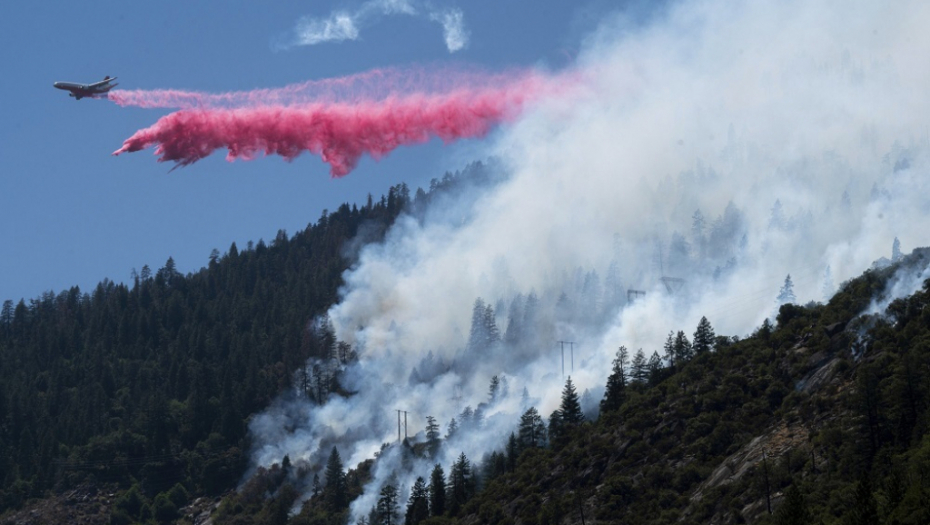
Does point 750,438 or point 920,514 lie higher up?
point 750,438

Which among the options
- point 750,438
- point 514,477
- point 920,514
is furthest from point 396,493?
point 920,514

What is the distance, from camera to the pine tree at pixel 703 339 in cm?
16025

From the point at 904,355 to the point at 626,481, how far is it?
2723 cm

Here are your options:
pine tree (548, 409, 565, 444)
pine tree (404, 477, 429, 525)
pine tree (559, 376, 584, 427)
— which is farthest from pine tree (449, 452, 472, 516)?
pine tree (559, 376, 584, 427)

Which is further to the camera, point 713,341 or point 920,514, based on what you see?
point 713,341

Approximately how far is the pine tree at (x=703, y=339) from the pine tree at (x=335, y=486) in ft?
154

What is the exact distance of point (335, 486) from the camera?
18388 cm

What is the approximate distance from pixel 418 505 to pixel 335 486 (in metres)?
28.2

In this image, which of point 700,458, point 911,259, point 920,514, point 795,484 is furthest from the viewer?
point 911,259

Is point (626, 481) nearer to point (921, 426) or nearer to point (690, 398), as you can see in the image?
point (690, 398)

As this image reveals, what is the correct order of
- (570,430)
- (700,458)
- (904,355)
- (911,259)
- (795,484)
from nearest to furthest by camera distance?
(795,484)
(904,355)
(700,458)
(911,259)
(570,430)

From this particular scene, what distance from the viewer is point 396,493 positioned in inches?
6624

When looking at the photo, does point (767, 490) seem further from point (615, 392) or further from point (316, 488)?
point (316, 488)

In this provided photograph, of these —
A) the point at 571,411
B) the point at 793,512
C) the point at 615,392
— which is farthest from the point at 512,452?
the point at 793,512
